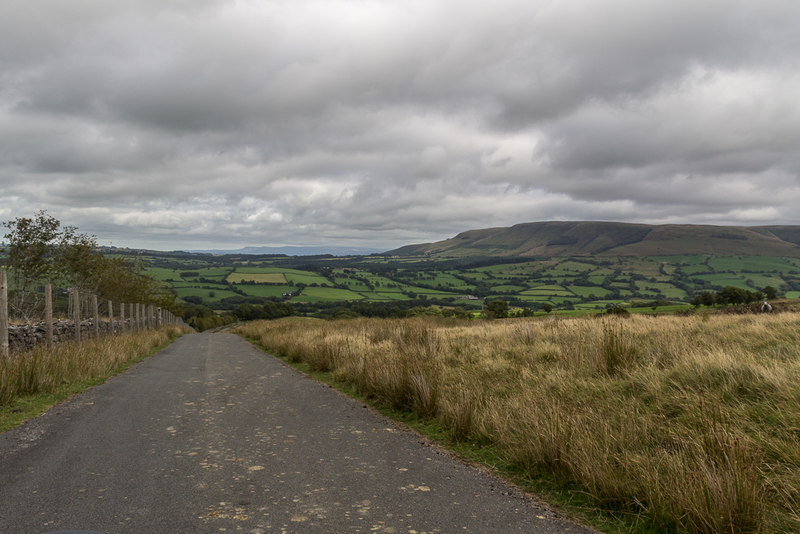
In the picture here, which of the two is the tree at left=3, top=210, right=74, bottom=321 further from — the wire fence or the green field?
the green field

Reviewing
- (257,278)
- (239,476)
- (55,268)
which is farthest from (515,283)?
(239,476)

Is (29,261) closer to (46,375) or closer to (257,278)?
(46,375)

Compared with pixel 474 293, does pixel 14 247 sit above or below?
above

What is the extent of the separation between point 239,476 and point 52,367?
8.20m

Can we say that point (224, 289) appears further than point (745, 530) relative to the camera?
Yes

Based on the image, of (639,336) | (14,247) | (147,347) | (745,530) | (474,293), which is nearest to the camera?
(745,530)

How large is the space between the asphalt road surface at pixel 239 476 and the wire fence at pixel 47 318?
5.57 meters

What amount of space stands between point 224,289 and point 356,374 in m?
116

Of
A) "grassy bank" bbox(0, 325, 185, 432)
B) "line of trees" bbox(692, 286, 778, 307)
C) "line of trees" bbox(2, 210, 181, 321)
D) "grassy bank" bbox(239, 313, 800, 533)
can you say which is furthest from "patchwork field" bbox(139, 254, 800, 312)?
"grassy bank" bbox(0, 325, 185, 432)

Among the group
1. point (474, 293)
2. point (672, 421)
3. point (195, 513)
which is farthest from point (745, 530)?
point (474, 293)

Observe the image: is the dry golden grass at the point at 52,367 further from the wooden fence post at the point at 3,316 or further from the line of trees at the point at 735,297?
the line of trees at the point at 735,297

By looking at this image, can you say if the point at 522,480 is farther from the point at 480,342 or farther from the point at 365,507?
the point at 480,342

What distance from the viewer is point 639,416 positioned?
578 centimetres

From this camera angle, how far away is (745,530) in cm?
339
